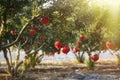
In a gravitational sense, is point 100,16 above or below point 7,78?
above

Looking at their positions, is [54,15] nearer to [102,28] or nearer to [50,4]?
[50,4]

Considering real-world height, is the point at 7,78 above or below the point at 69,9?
below

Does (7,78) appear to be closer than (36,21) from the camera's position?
No

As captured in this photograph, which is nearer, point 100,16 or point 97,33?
point 100,16

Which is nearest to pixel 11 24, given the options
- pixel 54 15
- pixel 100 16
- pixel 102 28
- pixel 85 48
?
pixel 54 15

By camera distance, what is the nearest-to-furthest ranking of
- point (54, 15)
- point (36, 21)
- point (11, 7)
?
point (11, 7), point (54, 15), point (36, 21)

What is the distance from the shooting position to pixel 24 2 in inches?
448

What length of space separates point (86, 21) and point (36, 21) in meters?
3.25

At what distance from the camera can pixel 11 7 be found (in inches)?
440

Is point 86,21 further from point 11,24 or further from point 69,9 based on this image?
point 69,9

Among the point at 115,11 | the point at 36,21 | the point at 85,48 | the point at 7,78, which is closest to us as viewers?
the point at 36,21

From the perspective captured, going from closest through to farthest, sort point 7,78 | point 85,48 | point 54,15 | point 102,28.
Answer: point 54,15, point 102,28, point 7,78, point 85,48

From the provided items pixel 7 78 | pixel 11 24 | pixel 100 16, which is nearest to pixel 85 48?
pixel 7 78

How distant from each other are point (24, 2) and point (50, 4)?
2.70ft
